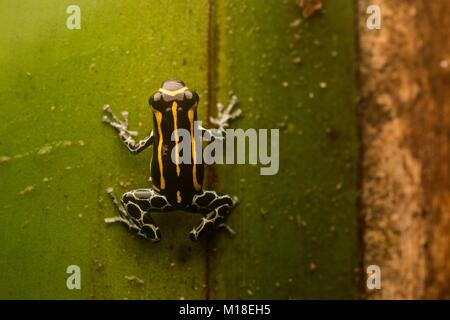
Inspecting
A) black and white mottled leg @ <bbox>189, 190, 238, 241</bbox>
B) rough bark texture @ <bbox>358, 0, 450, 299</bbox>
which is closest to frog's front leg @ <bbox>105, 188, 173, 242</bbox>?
black and white mottled leg @ <bbox>189, 190, 238, 241</bbox>

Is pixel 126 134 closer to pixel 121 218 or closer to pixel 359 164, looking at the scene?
pixel 121 218

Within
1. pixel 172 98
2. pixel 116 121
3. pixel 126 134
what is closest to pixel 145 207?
pixel 126 134

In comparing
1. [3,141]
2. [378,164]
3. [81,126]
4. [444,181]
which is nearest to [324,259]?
[378,164]

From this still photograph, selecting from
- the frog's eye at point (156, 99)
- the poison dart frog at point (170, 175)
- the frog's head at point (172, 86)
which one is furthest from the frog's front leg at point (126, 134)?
the frog's head at point (172, 86)

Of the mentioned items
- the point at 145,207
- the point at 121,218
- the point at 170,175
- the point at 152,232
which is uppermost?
the point at 170,175

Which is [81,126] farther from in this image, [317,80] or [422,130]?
[422,130]

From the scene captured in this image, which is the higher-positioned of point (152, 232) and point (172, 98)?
point (172, 98)

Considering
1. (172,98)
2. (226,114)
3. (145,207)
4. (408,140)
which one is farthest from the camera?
(226,114)
